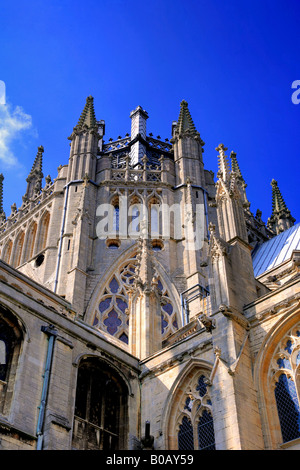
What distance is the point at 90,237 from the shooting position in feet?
110

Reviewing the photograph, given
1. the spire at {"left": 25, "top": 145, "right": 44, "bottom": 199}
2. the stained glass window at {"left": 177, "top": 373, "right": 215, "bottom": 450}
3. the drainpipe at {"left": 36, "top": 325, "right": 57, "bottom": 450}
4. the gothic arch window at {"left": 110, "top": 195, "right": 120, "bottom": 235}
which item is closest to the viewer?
the drainpipe at {"left": 36, "top": 325, "right": 57, "bottom": 450}

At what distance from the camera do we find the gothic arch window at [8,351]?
15.8m

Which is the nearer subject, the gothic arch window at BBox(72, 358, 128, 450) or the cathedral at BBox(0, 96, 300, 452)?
the cathedral at BBox(0, 96, 300, 452)

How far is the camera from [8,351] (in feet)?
54.4

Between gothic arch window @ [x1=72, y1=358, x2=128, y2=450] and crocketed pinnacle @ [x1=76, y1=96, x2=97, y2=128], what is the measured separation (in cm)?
2374

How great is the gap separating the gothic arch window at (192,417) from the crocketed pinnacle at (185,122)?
2452 cm

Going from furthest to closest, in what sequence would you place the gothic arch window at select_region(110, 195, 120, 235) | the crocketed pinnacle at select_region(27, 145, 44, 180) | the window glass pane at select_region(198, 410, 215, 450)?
the crocketed pinnacle at select_region(27, 145, 44, 180) → the gothic arch window at select_region(110, 195, 120, 235) → the window glass pane at select_region(198, 410, 215, 450)

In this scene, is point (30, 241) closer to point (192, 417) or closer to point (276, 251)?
point (276, 251)

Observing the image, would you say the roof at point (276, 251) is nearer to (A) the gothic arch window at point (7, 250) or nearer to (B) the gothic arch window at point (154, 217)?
(B) the gothic arch window at point (154, 217)

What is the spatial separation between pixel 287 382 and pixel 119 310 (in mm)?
15948

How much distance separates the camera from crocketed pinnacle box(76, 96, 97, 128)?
131ft

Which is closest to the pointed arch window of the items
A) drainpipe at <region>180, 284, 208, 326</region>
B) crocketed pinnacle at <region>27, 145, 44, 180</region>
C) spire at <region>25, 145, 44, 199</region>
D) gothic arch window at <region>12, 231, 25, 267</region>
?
drainpipe at <region>180, 284, 208, 326</region>

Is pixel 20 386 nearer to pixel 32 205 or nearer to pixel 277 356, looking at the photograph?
pixel 277 356

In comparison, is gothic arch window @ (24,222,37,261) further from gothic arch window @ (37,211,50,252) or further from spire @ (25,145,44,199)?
spire @ (25,145,44,199)
